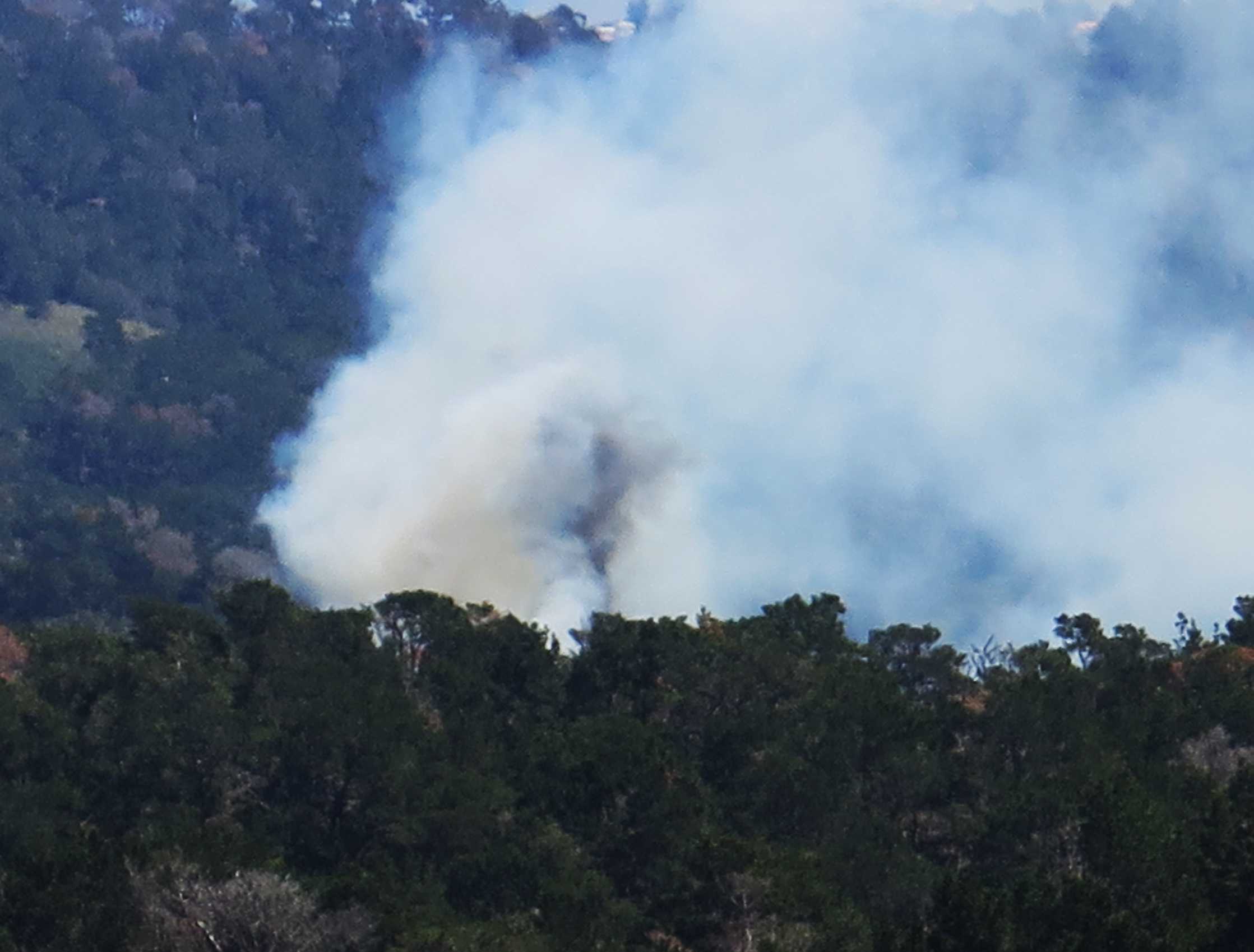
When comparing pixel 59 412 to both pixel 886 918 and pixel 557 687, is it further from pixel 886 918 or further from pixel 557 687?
pixel 886 918

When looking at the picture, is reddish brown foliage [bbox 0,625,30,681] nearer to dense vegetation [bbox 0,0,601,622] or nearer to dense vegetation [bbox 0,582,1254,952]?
dense vegetation [bbox 0,582,1254,952]

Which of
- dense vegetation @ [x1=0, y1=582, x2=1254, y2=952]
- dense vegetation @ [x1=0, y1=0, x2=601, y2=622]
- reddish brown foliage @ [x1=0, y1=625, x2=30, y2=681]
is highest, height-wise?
dense vegetation @ [x1=0, y1=0, x2=601, y2=622]

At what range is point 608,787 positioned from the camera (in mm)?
56531

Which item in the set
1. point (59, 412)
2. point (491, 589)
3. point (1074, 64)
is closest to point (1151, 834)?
point (491, 589)

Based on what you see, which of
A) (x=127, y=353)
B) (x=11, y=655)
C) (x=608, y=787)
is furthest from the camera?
(x=127, y=353)

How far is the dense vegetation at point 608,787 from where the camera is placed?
140 ft

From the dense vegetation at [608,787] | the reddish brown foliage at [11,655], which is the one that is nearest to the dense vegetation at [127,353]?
the reddish brown foliage at [11,655]

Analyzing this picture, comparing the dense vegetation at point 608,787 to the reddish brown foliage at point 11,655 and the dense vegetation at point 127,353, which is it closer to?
the reddish brown foliage at point 11,655

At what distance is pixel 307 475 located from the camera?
5581 inches

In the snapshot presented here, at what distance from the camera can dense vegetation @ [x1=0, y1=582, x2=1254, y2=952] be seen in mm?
42750

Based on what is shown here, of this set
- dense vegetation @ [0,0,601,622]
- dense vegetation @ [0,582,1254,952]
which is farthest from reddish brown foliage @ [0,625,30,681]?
dense vegetation @ [0,0,601,622]

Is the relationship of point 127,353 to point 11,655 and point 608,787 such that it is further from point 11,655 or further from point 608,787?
point 608,787

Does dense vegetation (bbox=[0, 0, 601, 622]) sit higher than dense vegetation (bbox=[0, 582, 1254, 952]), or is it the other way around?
dense vegetation (bbox=[0, 0, 601, 622])

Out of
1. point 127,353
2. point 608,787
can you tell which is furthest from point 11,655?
point 127,353
